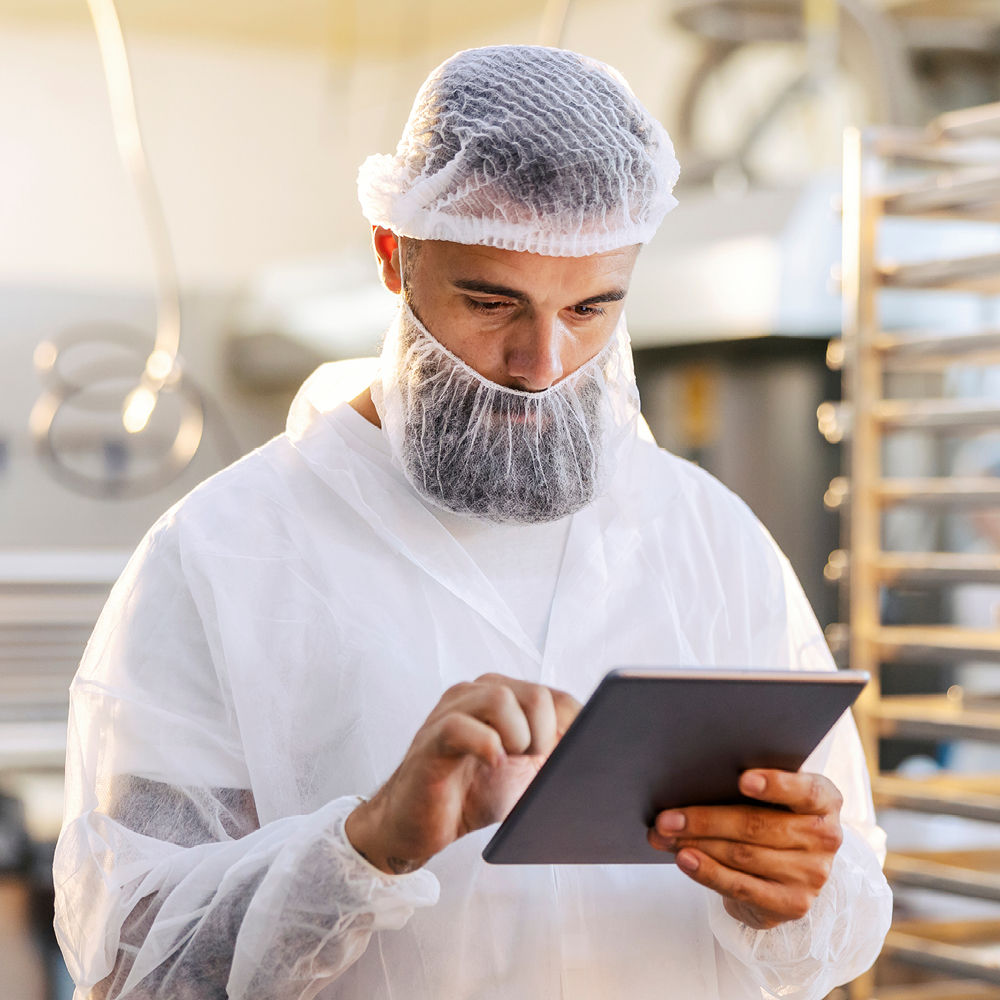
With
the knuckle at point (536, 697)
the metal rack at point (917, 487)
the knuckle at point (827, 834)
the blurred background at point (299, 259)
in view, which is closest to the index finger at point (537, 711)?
the knuckle at point (536, 697)

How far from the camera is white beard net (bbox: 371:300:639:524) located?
1092mm

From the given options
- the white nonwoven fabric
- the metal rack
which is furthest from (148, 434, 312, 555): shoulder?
the metal rack

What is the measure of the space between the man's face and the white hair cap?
0.05ft

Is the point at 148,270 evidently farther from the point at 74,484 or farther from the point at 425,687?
the point at 425,687

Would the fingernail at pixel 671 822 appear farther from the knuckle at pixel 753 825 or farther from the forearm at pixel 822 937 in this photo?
the forearm at pixel 822 937

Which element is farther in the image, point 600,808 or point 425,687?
point 425,687

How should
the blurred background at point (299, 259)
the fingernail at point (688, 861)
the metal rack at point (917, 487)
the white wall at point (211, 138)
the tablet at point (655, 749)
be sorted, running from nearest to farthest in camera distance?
the tablet at point (655, 749), the fingernail at point (688, 861), the metal rack at point (917, 487), the blurred background at point (299, 259), the white wall at point (211, 138)

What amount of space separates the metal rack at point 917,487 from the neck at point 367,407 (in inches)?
56.8

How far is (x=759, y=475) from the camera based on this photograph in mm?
3578

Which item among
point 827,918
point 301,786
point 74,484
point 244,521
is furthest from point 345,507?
point 74,484

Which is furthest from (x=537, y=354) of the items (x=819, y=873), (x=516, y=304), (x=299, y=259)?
(x=299, y=259)

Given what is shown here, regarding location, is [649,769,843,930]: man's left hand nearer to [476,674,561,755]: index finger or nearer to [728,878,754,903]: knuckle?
[728,878,754,903]: knuckle

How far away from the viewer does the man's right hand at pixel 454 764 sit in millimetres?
810

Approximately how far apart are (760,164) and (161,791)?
3.68 m
